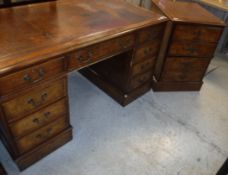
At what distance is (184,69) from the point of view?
6.57 ft

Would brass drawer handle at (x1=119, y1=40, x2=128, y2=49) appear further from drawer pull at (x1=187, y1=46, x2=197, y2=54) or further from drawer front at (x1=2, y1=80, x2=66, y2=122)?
drawer pull at (x1=187, y1=46, x2=197, y2=54)

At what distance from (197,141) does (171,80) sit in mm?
632

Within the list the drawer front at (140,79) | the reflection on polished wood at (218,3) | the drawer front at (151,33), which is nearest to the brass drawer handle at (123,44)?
the drawer front at (151,33)

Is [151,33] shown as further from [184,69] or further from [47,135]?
[47,135]

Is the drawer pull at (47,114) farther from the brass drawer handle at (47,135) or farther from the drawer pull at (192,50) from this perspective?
the drawer pull at (192,50)

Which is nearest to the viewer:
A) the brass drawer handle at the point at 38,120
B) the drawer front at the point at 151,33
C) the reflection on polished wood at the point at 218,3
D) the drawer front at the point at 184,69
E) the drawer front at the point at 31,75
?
the drawer front at the point at 31,75

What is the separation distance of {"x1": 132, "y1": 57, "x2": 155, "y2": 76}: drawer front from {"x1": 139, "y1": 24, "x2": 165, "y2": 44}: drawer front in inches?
8.1

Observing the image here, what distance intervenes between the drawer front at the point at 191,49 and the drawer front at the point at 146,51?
0.16 m

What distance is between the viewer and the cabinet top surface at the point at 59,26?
1011mm

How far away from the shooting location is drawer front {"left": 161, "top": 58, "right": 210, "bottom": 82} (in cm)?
195

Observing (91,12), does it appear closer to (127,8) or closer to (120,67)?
(127,8)

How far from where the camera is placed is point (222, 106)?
6.70 feet

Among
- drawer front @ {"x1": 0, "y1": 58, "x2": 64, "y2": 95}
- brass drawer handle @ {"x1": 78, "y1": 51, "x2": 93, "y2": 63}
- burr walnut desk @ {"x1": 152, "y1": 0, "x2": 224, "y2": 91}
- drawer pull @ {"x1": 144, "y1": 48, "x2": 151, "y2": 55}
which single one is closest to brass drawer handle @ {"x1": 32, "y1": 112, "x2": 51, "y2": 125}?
drawer front @ {"x1": 0, "y1": 58, "x2": 64, "y2": 95}

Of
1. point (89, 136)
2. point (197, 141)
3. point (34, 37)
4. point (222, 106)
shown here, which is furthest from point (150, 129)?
point (34, 37)
